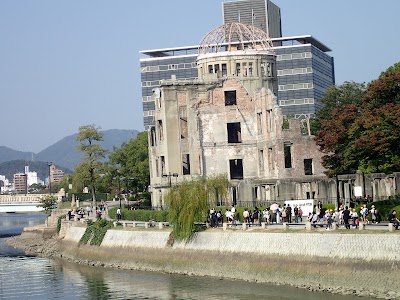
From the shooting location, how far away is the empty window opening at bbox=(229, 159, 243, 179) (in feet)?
339

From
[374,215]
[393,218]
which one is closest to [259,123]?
[374,215]

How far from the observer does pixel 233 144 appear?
103m

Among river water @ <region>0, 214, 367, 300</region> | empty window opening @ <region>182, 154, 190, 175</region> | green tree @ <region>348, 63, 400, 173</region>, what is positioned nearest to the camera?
river water @ <region>0, 214, 367, 300</region>

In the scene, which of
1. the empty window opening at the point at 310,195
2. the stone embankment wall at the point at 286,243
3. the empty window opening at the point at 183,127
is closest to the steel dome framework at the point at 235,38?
the empty window opening at the point at 183,127

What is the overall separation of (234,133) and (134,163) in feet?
116

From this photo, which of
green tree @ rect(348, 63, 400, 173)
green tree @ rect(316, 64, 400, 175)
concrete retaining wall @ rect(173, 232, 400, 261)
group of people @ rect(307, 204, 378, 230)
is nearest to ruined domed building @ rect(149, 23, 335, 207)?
green tree @ rect(316, 64, 400, 175)

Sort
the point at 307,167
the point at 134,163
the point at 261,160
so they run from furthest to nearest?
the point at 134,163
the point at 261,160
the point at 307,167

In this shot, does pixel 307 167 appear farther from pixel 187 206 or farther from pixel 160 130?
pixel 187 206

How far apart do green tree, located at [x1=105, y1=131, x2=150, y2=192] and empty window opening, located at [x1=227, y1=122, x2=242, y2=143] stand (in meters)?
30.7

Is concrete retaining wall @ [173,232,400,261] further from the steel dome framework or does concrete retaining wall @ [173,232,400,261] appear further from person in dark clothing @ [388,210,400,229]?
the steel dome framework

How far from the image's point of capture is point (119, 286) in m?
68.8

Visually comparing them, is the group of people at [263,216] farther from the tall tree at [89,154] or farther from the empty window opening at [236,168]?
the tall tree at [89,154]

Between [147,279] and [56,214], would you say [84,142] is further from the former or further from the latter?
[147,279]

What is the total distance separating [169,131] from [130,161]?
35334 millimetres
